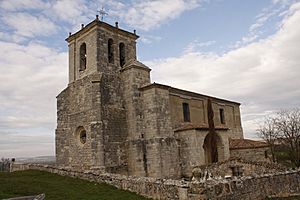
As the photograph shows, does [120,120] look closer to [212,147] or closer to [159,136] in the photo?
[159,136]

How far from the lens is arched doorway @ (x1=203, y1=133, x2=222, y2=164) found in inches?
850

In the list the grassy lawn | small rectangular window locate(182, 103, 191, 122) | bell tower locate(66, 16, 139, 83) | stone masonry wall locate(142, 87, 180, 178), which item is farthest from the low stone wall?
small rectangular window locate(182, 103, 191, 122)

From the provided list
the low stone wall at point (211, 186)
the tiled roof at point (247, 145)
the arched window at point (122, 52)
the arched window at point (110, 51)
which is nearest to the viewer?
the low stone wall at point (211, 186)

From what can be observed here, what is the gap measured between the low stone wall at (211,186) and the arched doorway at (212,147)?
25.5 feet

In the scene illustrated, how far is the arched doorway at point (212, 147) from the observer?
2158 centimetres

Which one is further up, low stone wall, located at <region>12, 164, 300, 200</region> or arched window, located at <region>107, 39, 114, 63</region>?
arched window, located at <region>107, 39, 114, 63</region>

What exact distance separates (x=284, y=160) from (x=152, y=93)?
2095cm

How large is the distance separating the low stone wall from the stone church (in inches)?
195

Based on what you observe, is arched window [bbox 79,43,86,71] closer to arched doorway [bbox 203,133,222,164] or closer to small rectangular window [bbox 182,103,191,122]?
small rectangular window [bbox 182,103,191,122]

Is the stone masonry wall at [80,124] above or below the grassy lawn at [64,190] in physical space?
above

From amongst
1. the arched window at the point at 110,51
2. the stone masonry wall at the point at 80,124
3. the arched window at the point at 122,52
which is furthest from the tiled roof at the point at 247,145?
the arched window at the point at 110,51

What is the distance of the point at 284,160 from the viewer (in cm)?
3231

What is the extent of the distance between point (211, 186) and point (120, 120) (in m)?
12.4

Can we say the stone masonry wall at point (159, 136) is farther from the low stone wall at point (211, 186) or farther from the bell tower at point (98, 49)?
the low stone wall at point (211, 186)
